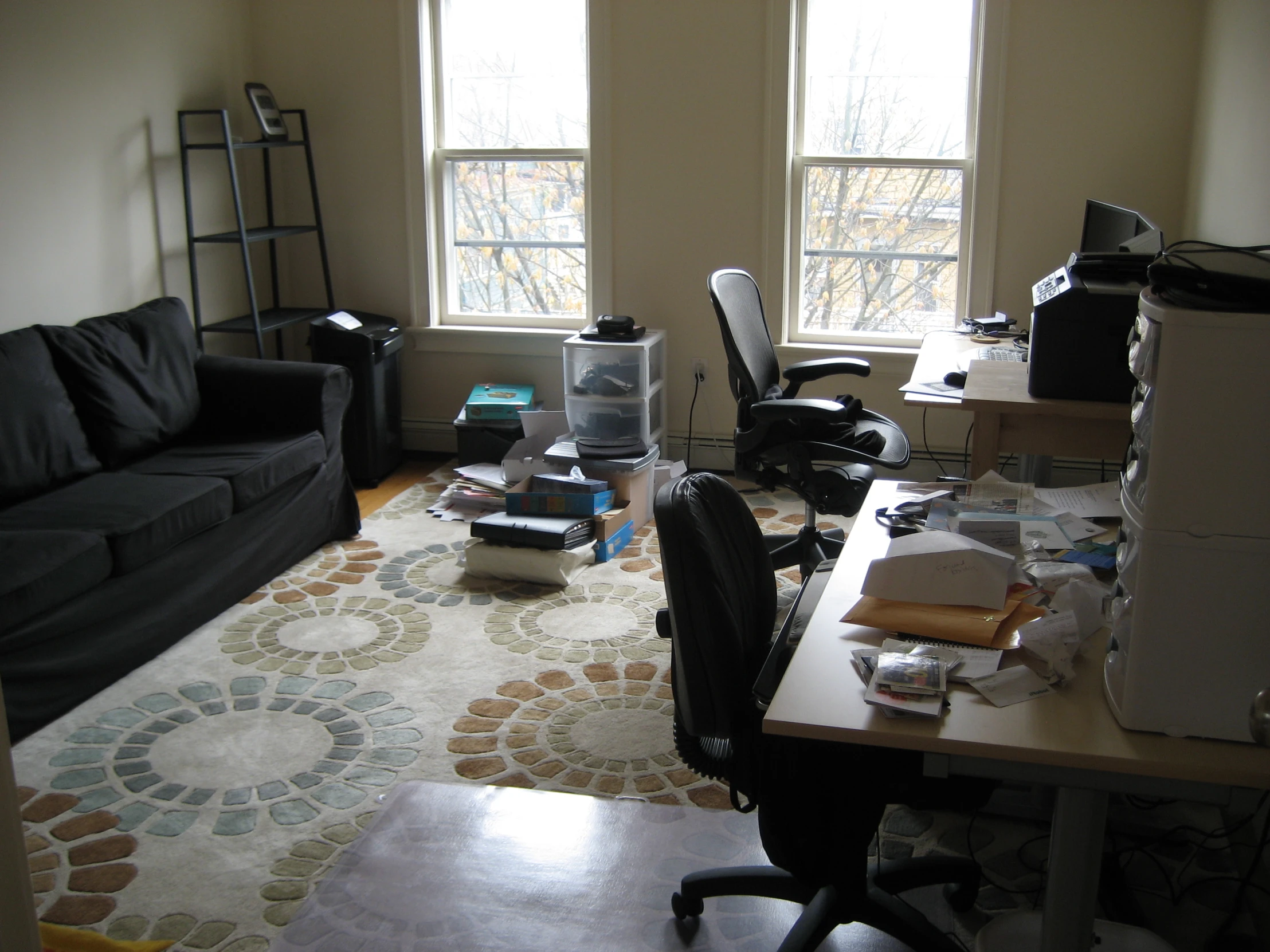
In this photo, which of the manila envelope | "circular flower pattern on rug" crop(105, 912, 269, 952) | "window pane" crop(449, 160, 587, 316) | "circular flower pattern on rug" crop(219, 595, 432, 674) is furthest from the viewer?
"window pane" crop(449, 160, 587, 316)

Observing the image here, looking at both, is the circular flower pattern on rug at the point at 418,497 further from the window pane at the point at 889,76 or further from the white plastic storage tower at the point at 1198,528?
the white plastic storage tower at the point at 1198,528

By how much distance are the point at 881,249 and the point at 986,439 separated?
204 centimetres

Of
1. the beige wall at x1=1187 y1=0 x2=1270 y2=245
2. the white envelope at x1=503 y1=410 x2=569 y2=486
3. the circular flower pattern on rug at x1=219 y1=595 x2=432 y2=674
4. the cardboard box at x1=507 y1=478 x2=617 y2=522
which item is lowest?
the circular flower pattern on rug at x1=219 y1=595 x2=432 y2=674

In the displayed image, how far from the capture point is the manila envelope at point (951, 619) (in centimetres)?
168

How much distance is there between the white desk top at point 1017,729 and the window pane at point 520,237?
11.9ft

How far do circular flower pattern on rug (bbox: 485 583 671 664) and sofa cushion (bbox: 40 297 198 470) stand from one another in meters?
1.39

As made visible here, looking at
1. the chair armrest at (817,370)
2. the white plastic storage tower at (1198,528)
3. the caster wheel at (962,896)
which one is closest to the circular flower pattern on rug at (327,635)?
the chair armrest at (817,370)

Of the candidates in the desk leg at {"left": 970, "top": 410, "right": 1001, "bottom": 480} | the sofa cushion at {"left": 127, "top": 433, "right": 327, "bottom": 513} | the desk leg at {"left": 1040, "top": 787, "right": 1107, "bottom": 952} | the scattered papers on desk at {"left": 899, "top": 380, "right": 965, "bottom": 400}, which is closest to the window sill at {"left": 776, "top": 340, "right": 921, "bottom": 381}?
the scattered papers on desk at {"left": 899, "top": 380, "right": 965, "bottom": 400}

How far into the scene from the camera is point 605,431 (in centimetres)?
470

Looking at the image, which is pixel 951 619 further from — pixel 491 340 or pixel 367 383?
pixel 491 340

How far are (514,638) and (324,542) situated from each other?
45.1 inches

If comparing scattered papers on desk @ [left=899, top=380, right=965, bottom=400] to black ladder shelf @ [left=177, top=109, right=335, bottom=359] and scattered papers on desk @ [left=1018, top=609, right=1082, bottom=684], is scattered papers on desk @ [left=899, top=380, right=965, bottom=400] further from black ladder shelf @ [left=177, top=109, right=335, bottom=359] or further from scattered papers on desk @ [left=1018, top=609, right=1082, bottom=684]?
black ladder shelf @ [left=177, top=109, right=335, bottom=359]

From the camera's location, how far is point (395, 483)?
4.95 meters

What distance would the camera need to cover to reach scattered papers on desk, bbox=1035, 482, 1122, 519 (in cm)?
215
